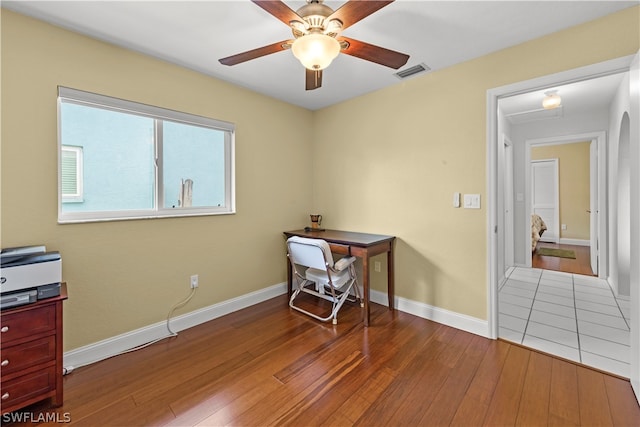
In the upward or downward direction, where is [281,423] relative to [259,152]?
downward

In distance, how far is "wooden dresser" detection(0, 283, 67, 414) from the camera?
4.68ft

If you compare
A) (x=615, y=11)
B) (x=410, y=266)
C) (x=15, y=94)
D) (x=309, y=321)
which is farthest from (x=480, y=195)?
(x=15, y=94)

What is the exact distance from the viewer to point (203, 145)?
2717mm

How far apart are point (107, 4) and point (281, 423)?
8.62ft

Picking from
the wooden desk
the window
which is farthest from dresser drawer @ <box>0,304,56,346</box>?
the wooden desk

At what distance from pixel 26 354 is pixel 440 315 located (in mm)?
2953

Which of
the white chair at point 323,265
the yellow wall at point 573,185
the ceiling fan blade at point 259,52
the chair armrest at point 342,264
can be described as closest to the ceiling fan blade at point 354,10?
the ceiling fan blade at point 259,52

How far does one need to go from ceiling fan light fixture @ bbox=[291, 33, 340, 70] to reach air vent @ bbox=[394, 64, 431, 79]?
4.41ft

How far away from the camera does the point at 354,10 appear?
135cm

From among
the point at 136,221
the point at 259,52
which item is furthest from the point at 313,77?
the point at 136,221

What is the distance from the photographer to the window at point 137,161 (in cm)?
199

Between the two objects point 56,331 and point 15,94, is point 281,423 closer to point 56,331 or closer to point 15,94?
point 56,331

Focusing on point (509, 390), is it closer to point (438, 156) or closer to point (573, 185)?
point (438, 156)

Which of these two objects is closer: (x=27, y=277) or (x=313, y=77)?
(x=27, y=277)
